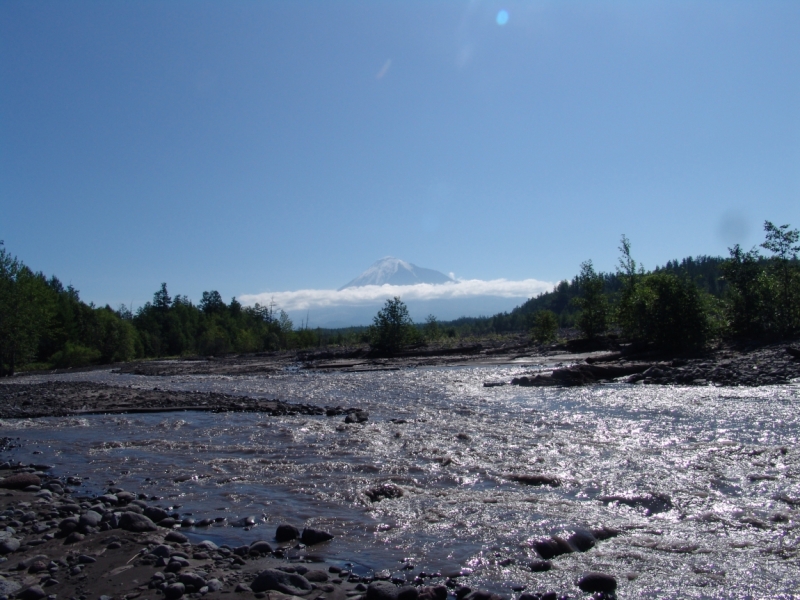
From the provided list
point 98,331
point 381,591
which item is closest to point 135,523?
point 381,591

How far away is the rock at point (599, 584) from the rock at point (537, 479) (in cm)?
469

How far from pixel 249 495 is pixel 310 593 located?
4.96 meters

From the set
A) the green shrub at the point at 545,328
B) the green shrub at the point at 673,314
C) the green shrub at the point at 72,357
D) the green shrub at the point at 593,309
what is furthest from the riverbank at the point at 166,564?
the green shrub at the point at 72,357

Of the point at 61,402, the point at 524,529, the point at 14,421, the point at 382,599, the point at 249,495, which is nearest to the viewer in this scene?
the point at 382,599

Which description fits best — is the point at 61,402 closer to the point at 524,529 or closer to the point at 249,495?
the point at 249,495

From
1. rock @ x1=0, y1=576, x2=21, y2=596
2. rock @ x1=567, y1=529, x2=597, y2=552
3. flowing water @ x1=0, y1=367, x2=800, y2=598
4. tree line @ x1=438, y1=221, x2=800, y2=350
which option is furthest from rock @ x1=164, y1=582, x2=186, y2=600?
tree line @ x1=438, y1=221, x2=800, y2=350

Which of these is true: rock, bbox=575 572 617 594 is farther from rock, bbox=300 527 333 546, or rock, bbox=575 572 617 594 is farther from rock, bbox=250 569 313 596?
rock, bbox=300 527 333 546

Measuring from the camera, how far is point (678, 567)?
703 cm

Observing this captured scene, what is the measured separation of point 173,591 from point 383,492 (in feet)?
16.9

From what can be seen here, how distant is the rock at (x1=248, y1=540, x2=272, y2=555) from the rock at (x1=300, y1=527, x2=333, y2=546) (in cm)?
58

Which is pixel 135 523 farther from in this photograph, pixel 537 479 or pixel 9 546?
pixel 537 479

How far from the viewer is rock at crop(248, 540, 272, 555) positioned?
25.1ft

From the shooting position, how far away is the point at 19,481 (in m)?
11.4

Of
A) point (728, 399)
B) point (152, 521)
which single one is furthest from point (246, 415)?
point (728, 399)
